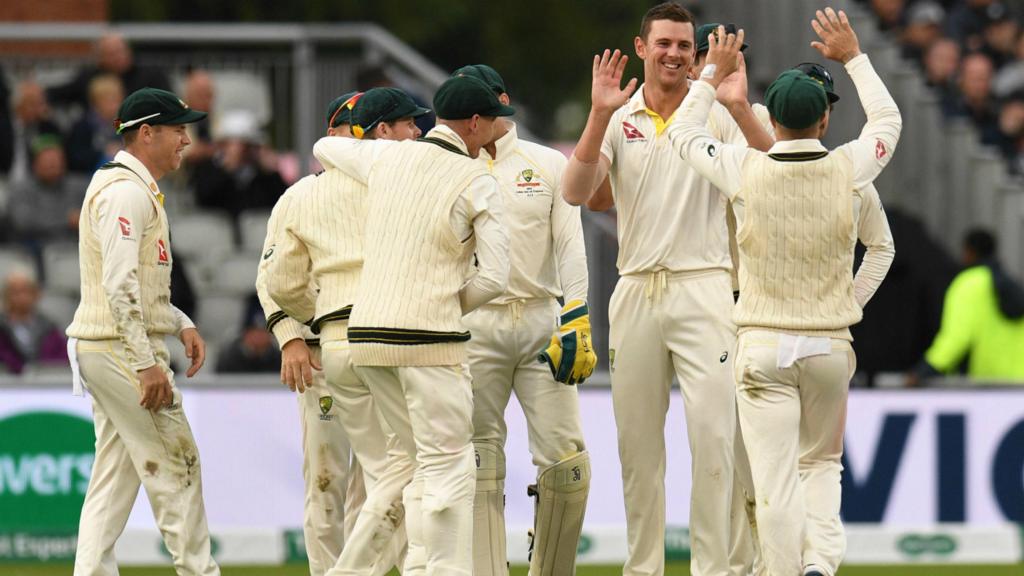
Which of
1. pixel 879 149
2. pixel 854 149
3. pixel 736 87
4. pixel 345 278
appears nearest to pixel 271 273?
pixel 345 278

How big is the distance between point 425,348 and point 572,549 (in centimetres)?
158

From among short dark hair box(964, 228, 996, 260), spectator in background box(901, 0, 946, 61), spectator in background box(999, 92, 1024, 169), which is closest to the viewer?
short dark hair box(964, 228, 996, 260)

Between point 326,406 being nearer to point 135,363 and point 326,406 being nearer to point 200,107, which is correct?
point 135,363

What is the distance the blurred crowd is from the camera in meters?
16.8

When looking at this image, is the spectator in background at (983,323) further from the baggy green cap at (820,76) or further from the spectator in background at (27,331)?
the spectator in background at (27,331)

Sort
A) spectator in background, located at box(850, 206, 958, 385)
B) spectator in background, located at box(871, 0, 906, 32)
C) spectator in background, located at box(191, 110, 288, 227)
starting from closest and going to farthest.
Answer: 1. spectator in background, located at box(850, 206, 958, 385)
2. spectator in background, located at box(191, 110, 288, 227)
3. spectator in background, located at box(871, 0, 906, 32)

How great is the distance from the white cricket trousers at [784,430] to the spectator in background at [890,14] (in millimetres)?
10563

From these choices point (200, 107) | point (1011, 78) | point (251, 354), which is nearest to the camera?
point (251, 354)

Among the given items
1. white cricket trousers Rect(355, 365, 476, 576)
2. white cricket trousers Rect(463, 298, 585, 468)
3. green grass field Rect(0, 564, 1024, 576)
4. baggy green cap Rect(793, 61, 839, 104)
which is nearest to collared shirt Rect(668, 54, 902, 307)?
baggy green cap Rect(793, 61, 839, 104)

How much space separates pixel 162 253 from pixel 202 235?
718 cm

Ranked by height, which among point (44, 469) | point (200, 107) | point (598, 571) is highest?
point (200, 107)

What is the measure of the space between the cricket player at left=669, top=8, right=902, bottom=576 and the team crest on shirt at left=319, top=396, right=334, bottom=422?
211 cm

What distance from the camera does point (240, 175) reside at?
15.9 meters

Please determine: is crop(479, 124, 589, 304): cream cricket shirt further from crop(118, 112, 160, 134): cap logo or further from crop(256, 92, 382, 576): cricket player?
crop(118, 112, 160, 134): cap logo
